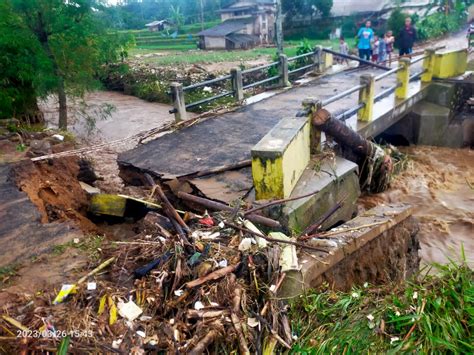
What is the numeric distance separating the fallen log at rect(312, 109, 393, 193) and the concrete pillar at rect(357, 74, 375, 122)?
1000mm

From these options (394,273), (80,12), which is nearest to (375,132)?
(394,273)

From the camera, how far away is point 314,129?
5.84m

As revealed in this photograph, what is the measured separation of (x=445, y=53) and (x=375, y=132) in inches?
161

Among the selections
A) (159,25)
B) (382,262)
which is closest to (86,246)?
(382,262)

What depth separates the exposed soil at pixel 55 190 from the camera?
188 inches

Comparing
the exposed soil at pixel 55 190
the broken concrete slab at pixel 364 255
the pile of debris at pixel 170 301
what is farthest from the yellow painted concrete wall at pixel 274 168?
the exposed soil at pixel 55 190

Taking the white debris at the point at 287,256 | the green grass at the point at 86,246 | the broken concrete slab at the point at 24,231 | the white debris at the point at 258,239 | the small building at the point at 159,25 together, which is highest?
A: the small building at the point at 159,25

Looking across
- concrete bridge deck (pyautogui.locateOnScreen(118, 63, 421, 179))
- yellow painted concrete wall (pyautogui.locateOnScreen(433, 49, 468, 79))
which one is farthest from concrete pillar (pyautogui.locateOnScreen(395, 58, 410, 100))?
yellow painted concrete wall (pyautogui.locateOnScreen(433, 49, 468, 79))

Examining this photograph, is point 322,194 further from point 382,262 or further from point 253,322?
point 253,322

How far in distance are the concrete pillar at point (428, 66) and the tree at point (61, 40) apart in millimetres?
8863

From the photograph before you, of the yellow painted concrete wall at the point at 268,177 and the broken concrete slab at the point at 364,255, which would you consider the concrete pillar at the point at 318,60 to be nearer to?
the broken concrete slab at the point at 364,255

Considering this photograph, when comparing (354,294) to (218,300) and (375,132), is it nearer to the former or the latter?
(218,300)

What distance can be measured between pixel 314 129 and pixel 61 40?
8.68 meters

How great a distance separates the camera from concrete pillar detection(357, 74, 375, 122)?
25.2 ft
